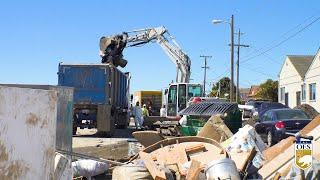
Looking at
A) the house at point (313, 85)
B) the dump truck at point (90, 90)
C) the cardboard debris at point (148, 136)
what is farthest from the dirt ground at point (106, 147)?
the house at point (313, 85)

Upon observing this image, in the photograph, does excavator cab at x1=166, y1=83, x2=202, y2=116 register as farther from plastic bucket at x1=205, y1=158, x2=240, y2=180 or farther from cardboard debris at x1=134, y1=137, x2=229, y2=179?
plastic bucket at x1=205, y1=158, x2=240, y2=180

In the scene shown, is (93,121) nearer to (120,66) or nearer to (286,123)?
(120,66)

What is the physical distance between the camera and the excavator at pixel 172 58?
2884cm

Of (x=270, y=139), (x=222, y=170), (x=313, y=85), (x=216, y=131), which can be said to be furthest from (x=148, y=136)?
(x=313, y=85)

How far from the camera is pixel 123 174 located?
328 inches

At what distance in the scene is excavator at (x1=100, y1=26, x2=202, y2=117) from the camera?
28.8 metres

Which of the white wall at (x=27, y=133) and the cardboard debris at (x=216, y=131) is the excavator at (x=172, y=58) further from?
the white wall at (x=27, y=133)

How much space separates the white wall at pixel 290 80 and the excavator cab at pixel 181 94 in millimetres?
19862

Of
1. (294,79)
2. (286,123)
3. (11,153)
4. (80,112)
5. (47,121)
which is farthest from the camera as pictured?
(294,79)

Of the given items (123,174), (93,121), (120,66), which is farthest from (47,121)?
(120,66)

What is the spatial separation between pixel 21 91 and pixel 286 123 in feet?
49.7

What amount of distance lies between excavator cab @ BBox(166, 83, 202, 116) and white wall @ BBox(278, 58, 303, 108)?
1986 cm

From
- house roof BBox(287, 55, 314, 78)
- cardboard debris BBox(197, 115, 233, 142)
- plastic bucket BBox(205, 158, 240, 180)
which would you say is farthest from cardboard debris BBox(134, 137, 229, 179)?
house roof BBox(287, 55, 314, 78)

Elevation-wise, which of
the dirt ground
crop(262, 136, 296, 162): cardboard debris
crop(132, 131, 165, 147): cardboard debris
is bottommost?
the dirt ground
